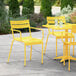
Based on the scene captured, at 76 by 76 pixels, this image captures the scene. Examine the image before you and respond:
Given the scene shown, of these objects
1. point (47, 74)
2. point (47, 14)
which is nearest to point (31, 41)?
point (47, 74)

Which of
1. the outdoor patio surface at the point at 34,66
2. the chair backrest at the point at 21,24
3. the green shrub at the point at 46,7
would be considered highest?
the green shrub at the point at 46,7

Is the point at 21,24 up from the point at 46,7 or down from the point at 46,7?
down

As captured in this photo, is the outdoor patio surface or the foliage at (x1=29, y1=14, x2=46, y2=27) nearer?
the outdoor patio surface

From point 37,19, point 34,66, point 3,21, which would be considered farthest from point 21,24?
point 37,19

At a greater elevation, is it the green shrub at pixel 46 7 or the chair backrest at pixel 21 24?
the green shrub at pixel 46 7

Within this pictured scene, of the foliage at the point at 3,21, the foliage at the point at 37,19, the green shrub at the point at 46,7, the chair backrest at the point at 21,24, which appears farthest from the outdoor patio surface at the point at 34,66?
the green shrub at the point at 46,7

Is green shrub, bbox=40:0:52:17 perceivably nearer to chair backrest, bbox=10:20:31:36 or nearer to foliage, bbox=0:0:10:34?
foliage, bbox=0:0:10:34

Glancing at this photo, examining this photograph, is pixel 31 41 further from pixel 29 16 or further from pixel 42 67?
pixel 29 16

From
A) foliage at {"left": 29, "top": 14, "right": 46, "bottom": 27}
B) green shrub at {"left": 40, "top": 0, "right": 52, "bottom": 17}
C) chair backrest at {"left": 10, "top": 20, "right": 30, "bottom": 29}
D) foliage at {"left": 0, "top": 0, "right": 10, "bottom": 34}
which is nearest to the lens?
chair backrest at {"left": 10, "top": 20, "right": 30, "bottom": 29}

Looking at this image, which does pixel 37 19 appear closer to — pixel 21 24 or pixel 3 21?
pixel 3 21

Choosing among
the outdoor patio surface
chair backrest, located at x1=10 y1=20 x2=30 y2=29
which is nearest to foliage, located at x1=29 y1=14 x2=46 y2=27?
the outdoor patio surface

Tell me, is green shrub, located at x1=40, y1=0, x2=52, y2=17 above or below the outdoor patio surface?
above

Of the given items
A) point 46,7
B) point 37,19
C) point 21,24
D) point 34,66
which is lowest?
point 34,66

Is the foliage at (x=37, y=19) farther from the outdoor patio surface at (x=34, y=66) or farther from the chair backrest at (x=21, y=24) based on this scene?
the chair backrest at (x=21, y=24)
